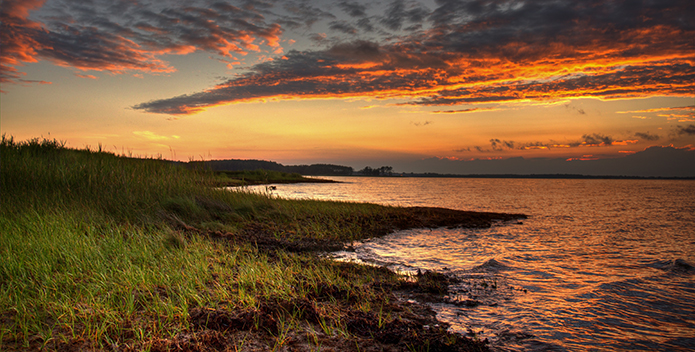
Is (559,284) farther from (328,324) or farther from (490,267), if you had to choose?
(328,324)

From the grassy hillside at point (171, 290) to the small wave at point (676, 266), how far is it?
26.3ft

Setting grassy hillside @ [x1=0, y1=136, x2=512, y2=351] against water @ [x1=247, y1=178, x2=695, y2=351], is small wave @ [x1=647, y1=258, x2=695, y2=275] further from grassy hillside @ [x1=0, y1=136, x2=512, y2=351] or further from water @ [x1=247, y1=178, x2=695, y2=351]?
grassy hillside @ [x1=0, y1=136, x2=512, y2=351]

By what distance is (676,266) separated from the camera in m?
9.66

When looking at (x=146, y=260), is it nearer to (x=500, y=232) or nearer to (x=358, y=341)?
(x=358, y=341)

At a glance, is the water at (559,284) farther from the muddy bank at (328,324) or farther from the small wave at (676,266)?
the muddy bank at (328,324)

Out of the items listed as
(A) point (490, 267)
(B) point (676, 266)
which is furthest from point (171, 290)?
(B) point (676, 266)

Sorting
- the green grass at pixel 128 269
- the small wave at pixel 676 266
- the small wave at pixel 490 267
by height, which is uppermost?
the green grass at pixel 128 269

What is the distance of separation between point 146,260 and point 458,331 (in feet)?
19.6

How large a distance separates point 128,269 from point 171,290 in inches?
53.7

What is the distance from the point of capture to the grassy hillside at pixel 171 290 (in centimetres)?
424

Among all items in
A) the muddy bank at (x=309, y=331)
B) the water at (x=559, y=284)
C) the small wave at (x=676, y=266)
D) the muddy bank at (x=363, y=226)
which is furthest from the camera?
the muddy bank at (x=363, y=226)

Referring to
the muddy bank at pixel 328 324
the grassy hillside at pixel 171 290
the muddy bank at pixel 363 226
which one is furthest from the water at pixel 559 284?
the grassy hillside at pixel 171 290

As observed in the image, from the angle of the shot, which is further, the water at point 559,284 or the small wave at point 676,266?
the small wave at point 676,266

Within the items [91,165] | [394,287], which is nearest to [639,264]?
[394,287]
